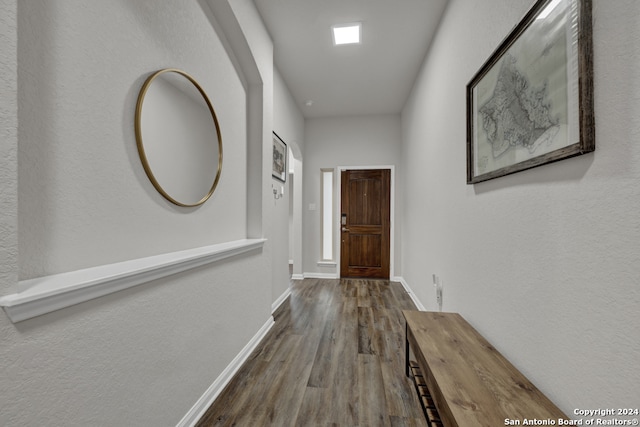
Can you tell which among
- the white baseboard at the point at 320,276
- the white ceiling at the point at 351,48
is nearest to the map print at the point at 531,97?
the white ceiling at the point at 351,48

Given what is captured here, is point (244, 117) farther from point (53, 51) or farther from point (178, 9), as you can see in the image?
point (53, 51)

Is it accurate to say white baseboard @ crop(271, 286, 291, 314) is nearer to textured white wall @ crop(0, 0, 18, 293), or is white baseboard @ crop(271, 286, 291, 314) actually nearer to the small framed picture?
the small framed picture

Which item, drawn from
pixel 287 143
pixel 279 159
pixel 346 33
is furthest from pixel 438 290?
pixel 287 143

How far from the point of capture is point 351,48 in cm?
280

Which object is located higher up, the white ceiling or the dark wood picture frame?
the white ceiling

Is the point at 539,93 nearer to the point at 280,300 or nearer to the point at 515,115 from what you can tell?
the point at 515,115

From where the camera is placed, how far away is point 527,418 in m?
0.89

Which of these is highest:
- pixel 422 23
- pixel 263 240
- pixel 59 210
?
pixel 422 23

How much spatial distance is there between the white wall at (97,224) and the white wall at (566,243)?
1.55 m

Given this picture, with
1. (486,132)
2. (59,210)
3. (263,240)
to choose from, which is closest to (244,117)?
(263,240)

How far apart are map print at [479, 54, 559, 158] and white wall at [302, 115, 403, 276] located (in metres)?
3.17

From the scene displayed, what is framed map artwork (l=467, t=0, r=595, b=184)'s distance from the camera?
822 mm

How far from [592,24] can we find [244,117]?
2096mm

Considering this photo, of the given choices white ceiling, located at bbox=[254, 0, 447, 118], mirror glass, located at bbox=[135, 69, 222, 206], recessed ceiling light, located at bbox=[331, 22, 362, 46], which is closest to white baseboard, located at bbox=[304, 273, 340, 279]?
white ceiling, located at bbox=[254, 0, 447, 118]
